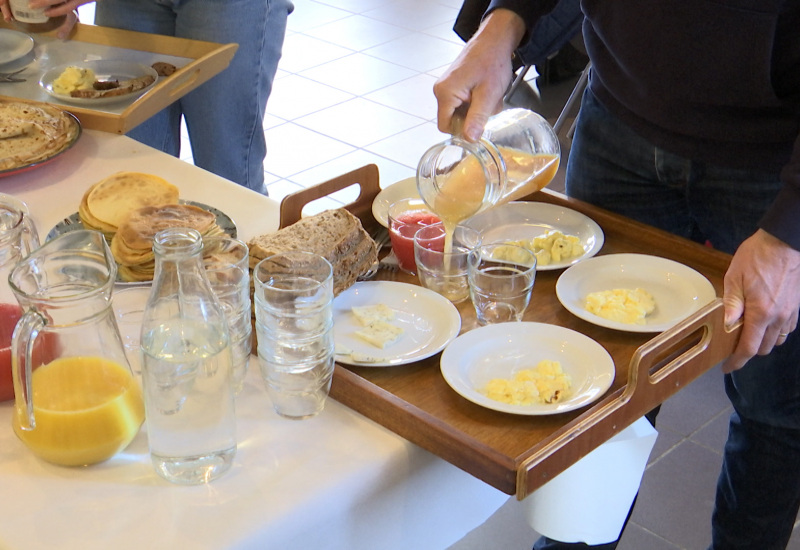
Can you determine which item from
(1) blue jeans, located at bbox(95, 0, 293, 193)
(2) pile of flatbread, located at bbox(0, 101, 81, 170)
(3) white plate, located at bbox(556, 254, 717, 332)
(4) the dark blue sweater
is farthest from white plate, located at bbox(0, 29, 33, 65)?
(3) white plate, located at bbox(556, 254, 717, 332)

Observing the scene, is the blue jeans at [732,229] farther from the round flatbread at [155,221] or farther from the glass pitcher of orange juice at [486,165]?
the round flatbread at [155,221]

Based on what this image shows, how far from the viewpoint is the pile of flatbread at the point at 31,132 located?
1580 millimetres

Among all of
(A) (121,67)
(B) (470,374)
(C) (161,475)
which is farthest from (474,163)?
(A) (121,67)

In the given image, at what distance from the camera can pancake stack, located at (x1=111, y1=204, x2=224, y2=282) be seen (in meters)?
1.26

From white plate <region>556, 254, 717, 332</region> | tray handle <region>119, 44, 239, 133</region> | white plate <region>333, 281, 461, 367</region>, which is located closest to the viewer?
white plate <region>333, 281, 461, 367</region>

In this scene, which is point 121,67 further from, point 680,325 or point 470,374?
point 680,325

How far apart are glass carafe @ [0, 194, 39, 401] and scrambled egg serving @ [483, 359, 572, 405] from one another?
0.55 metres

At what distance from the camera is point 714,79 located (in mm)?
1316

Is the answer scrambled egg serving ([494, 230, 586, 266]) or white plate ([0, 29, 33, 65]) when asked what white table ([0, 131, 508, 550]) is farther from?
white plate ([0, 29, 33, 65])

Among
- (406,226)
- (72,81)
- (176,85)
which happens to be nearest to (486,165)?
(406,226)

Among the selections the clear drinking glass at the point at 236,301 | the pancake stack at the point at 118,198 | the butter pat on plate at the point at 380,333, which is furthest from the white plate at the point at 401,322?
the pancake stack at the point at 118,198

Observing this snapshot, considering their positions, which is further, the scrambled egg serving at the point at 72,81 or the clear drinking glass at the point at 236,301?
the scrambled egg serving at the point at 72,81

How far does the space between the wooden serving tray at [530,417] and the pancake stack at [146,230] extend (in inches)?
14.0

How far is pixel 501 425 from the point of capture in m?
1.00
